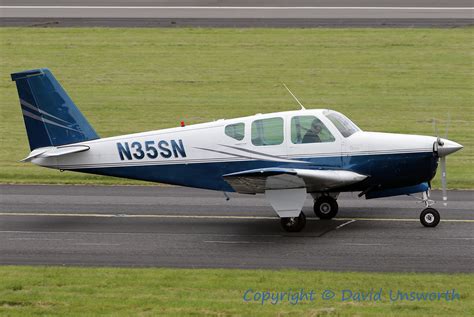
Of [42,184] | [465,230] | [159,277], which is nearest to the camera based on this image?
[159,277]

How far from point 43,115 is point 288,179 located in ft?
18.2

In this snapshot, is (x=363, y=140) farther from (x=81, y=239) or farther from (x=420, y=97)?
(x=420, y=97)

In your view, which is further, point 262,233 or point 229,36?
point 229,36

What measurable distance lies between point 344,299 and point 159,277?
10.2 feet

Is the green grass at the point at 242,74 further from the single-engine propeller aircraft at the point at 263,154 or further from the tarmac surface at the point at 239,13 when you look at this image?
the single-engine propeller aircraft at the point at 263,154

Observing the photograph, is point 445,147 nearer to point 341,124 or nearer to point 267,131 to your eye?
point 341,124

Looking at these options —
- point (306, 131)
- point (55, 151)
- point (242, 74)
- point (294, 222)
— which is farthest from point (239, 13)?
point (294, 222)

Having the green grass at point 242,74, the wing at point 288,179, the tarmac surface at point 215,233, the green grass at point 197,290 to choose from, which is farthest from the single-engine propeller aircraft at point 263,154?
the green grass at point 242,74

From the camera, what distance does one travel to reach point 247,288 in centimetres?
1419

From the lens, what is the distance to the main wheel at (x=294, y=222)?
59.5 feet

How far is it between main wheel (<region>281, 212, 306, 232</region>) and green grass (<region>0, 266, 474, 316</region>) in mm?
2956

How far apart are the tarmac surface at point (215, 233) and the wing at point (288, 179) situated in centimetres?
91

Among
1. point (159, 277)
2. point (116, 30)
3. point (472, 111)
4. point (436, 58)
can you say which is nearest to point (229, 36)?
point (116, 30)

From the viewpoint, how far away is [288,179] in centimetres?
1762
